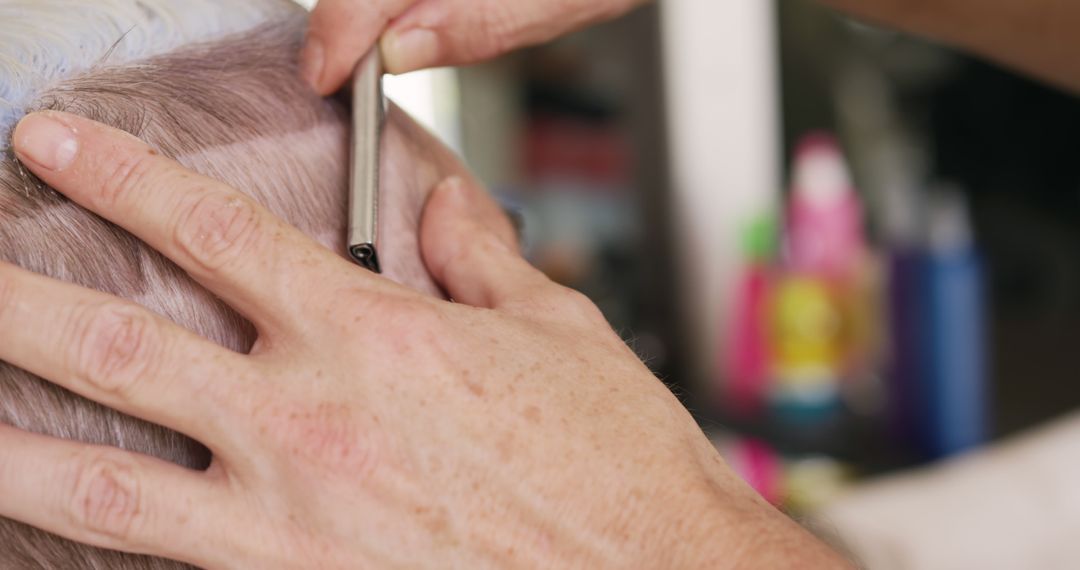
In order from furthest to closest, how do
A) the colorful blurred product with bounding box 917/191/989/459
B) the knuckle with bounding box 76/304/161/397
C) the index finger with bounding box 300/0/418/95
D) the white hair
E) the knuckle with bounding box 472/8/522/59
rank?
the colorful blurred product with bounding box 917/191/989/459
the knuckle with bounding box 472/8/522/59
the index finger with bounding box 300/0/418/95
the white hair
the knuckle with bounding box 76/304/161/397

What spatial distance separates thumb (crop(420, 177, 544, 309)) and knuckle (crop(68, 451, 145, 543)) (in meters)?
0.30

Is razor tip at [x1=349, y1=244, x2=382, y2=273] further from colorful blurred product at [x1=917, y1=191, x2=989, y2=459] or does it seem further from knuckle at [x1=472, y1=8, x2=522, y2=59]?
colorful blurred product at [x1=917, y1=191, x2=989, y2=459]

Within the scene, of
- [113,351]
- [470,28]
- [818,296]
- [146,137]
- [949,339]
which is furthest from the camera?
[818,296]

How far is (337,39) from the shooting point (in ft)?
2.85

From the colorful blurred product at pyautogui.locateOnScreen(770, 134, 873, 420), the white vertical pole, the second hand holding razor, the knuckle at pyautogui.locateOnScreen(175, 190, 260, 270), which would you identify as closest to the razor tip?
the second hand holding razor

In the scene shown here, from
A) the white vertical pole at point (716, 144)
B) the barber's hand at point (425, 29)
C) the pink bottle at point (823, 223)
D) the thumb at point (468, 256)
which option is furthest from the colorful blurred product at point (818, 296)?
the thumb at point (468, 256)

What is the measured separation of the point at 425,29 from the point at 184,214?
0.33 meters

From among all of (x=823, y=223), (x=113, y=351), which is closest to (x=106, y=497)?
(x=113, y=351)

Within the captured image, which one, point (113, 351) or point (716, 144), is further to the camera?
point (716, 144)

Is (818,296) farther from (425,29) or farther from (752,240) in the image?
(425,29)

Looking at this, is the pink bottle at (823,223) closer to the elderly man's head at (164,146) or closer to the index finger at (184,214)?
the elderly man's head at (164,146)

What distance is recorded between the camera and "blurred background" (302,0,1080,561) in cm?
215

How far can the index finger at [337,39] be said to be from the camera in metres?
0.87

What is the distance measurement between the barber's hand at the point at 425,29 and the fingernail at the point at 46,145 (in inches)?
9.3
